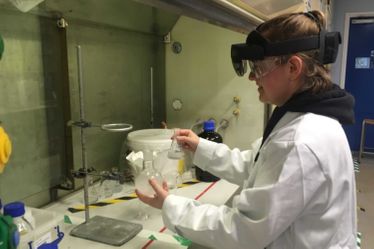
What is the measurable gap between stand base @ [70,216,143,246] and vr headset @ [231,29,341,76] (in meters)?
0.64

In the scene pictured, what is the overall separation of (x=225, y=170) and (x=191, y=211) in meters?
0.38

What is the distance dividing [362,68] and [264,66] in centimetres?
444

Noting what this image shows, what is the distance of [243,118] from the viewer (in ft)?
6.37

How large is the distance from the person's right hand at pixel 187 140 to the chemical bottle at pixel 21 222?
601 millimetres

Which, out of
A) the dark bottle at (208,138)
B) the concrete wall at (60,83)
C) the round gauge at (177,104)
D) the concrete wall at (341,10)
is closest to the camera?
the concrete wall at (60,83)

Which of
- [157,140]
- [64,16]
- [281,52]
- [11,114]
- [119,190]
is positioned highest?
[64,16]

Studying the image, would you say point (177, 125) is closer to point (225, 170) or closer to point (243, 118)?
point (243, 118)

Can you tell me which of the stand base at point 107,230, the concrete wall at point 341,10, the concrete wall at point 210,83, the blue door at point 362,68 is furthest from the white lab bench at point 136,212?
the blue door at point 362,68

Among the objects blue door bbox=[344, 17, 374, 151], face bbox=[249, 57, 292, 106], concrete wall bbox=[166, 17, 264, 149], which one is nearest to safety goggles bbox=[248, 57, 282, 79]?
face bbox=[249, 57, 292, 106]

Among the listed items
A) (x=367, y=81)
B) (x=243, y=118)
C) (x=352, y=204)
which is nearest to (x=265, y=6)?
(x=243, y=118)

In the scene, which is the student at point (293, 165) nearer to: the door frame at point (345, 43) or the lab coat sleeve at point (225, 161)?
the lab coat sleeve at point (225, 161)

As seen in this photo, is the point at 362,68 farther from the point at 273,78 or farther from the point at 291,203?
the point at 291,203

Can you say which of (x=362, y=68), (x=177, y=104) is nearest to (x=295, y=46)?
(x=177, y=104)

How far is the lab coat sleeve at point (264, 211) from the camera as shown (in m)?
0.76
